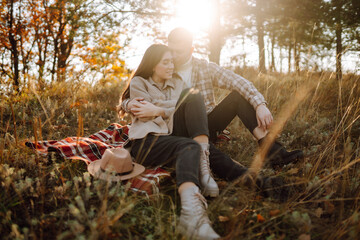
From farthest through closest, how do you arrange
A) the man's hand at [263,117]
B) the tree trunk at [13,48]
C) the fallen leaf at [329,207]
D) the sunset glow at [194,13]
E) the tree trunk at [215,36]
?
the tree trunk at [215,36], the sunset glow at [194,13], the tree trunk at [13,48], the man's hand at [263,117], the fallen leaf at [329,207]

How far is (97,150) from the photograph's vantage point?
2.61 meters

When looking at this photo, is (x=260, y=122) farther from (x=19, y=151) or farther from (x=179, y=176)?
(x=19, y=151)

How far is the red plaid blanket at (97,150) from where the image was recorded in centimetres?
196

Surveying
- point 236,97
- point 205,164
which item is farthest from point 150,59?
point 205,164

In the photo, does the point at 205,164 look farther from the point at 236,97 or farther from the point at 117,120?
the point at 117,120

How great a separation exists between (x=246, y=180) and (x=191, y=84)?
4.49 ft

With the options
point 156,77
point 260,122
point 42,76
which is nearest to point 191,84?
point 156,77

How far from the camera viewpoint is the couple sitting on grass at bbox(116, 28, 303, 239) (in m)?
1.75


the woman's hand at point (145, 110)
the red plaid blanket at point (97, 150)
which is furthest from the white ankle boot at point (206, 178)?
the woman's hand at point (145, 110)

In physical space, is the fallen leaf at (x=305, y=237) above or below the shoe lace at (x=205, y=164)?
below

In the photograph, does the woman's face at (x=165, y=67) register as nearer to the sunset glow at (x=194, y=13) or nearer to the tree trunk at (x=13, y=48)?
the tree trunk at (x=13, y=48)

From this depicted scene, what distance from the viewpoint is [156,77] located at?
2.72m

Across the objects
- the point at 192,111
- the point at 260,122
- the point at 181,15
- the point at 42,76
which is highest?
Result: the point at 181,15

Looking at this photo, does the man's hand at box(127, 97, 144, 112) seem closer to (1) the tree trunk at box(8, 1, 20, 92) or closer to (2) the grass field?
(2) the grass field
